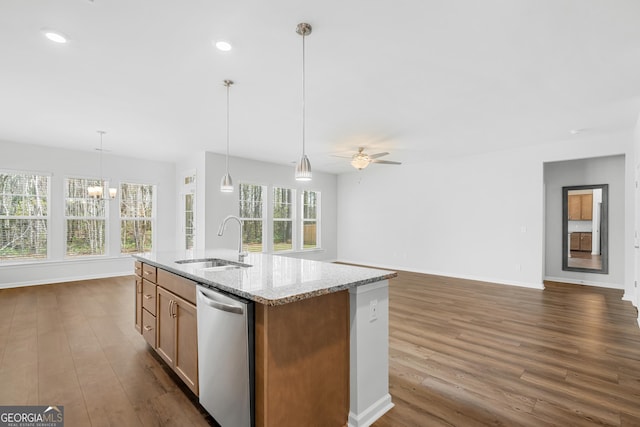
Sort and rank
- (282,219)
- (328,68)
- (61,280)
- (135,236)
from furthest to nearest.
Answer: (282,219)
(135,236)
(61,280)
(328,68)

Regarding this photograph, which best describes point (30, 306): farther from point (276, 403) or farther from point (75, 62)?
point (276, 403)

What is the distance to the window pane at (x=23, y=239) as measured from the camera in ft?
18.5

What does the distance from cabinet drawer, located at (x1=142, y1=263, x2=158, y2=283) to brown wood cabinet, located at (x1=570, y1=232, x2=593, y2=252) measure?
7397 mm

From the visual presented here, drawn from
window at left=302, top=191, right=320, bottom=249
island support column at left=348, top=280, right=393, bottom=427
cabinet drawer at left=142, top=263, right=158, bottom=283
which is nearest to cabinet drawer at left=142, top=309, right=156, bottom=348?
cabinet drawer at left=142, top=263, right=158, bottom=283

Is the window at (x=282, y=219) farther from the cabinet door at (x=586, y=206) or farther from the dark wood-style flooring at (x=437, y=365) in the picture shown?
the cabinet door at (x=586, y=206)

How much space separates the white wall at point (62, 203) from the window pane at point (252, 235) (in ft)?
6.10

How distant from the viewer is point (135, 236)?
7.04 m

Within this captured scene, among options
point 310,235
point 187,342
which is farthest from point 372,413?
point 310,235

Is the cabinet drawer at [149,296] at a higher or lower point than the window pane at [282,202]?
lower

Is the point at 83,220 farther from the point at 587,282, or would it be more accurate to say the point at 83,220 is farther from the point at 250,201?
the point at 587,282

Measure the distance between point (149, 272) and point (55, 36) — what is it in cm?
199

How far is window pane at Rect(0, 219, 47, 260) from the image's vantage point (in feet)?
18.5

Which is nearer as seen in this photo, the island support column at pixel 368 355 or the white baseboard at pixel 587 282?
the island support column at pixel 368 355

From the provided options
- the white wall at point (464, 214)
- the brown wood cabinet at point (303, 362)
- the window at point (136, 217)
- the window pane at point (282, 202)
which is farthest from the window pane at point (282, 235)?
the brown wood cabinet at point (303, 362)
